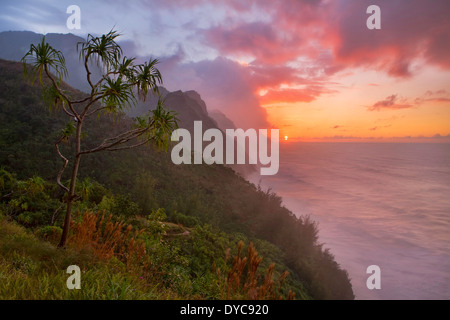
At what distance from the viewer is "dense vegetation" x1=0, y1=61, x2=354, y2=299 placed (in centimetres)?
341

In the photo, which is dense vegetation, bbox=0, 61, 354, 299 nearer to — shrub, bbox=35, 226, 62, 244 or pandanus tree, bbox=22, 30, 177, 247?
shrub, bbox=35, 226, 62, 244

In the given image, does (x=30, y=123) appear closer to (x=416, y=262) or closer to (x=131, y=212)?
(x=131, y=212)

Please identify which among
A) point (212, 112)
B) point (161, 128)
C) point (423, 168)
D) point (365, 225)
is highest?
point (212, 112)

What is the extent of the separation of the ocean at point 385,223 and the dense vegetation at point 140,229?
1107 cm

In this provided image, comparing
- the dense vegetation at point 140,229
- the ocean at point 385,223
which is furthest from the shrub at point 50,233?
the ocean at point 385,223

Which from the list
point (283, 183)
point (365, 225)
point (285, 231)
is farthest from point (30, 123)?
point (283, 183)

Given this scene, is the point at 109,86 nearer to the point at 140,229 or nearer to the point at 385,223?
the point at 140,229

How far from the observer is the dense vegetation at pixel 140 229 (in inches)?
134

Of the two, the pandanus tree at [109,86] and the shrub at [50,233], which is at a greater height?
Answer: the pandanus tree at [109,86]

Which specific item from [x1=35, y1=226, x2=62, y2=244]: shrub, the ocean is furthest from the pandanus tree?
the ocean

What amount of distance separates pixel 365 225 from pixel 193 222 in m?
35.6

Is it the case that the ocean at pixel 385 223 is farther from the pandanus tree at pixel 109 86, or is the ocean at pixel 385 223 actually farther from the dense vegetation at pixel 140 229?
the pandanus tree at pixel 109 86
